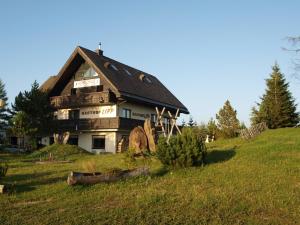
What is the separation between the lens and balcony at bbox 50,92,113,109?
34.6m

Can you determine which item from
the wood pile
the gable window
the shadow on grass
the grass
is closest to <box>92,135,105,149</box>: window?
the gable window

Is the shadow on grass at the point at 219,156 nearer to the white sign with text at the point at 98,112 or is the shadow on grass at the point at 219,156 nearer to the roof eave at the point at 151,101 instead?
the roof eave at the point at 151,101

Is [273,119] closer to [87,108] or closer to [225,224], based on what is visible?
[87,108]

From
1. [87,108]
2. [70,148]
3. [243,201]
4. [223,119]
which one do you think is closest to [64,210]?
[243,201]

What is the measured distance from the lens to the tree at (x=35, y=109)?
3229cm

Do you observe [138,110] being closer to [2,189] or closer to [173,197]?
[2,189]

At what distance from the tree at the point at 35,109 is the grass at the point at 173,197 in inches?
643

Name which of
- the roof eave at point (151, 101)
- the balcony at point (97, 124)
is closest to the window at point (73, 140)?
the balcony at point (97, 124)

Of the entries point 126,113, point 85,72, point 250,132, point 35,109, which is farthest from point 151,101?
point 250,132

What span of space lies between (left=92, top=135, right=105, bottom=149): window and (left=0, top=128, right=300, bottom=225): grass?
64.5ft

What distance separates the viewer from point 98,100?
115 feet

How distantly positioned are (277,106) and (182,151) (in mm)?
24736

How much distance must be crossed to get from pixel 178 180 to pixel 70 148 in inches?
679

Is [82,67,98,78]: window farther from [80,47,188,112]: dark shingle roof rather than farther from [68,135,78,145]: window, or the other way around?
[68,135,78,145]: window
